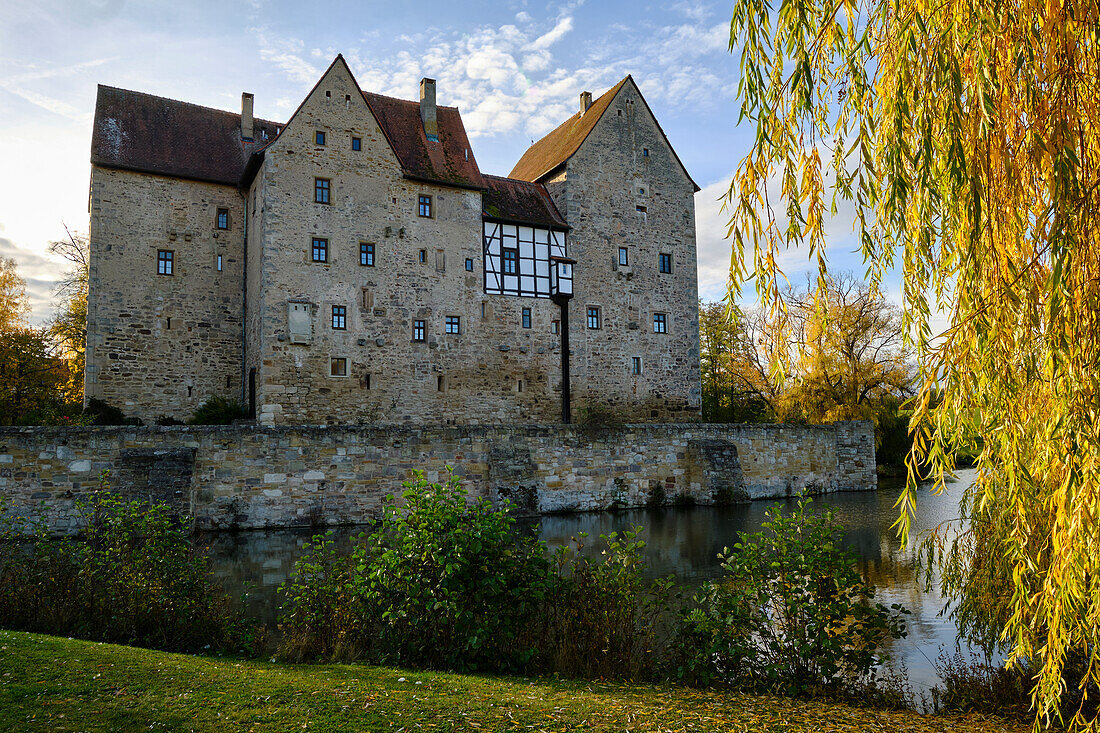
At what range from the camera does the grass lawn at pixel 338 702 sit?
14.7 ft

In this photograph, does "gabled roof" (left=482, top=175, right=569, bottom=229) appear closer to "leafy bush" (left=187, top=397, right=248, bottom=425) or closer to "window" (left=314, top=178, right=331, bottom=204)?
"window" (left=314, top=178, right=331, bottom=204)

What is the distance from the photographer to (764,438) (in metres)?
27.2

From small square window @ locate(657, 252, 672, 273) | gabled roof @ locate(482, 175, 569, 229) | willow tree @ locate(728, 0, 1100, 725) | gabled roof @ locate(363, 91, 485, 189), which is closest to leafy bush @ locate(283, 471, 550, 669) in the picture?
willow tree @ locate(728, 0, 1100, 725)

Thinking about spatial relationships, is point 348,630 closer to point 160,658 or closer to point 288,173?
point 160,658

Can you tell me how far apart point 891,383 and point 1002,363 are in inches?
1227

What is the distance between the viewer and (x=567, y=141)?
3122cm

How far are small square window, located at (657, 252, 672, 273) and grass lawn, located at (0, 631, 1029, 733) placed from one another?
2614 cm

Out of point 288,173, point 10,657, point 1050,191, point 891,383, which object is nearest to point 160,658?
point 10,657

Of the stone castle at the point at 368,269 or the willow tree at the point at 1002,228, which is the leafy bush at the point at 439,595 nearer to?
the willow tree at the point at 1002,228

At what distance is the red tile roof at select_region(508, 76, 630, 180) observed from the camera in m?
30.0

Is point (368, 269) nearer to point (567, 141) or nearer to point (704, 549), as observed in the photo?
point (567, 141)

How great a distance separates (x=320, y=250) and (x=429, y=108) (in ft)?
26.1

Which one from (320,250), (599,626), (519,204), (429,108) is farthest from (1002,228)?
(429,108)

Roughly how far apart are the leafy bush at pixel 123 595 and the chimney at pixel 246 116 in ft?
77.1
